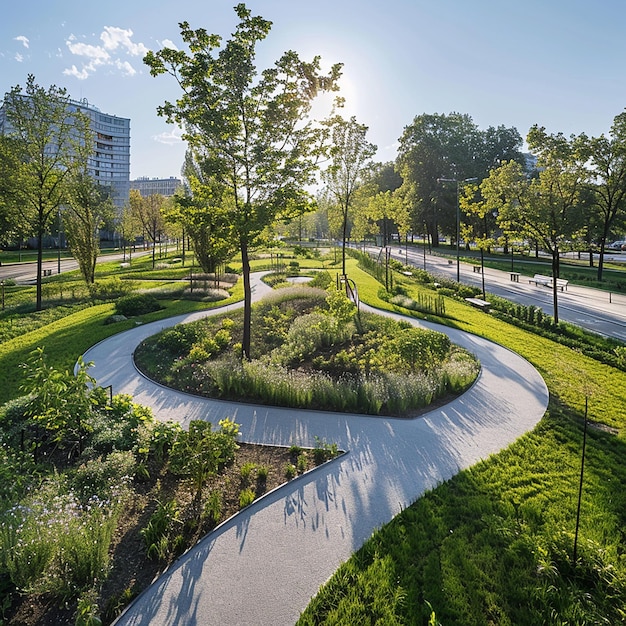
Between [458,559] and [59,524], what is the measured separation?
411 centimetres

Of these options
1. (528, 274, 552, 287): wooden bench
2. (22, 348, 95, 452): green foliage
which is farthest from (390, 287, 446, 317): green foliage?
(528, 274, 552, 287): wooden bench

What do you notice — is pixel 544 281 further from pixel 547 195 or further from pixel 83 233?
pixel 83 233

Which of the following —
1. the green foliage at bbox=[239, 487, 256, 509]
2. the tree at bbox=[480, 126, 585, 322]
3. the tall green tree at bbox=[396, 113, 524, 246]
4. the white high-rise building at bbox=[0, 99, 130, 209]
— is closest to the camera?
the green foliage at bbox=[239, 487, 256, 509]

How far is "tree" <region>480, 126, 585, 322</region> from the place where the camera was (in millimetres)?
13281

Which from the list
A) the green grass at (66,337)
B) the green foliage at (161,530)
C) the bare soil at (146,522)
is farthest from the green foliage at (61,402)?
the green grass at (66,337)

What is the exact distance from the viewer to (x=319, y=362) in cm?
1005

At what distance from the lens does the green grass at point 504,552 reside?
359 cm

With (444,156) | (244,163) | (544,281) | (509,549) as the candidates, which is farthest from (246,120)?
(444,156)

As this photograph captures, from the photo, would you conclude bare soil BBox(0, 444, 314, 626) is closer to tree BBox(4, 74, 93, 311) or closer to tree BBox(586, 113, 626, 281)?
tree BBox(4, 74, 93, 311)

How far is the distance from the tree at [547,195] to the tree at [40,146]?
17.4 meters

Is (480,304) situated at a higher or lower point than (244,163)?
lower

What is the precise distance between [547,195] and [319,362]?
10.0 metres

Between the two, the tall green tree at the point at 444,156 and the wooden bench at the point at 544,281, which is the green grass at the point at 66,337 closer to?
the wooden bench at the point at 544,281

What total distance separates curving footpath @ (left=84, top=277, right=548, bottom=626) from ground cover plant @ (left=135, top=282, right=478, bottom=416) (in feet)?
1.37
